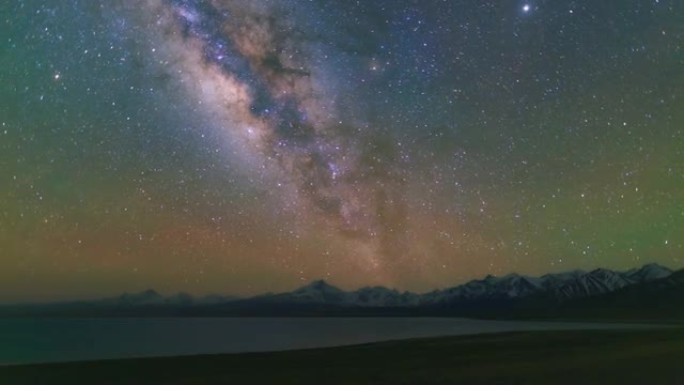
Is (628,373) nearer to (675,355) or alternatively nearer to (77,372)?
(675,355)

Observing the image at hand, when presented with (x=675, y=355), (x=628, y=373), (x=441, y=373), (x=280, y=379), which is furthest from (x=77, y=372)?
(x=675, y=355)

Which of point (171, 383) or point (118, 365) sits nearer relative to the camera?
point (171, 383)

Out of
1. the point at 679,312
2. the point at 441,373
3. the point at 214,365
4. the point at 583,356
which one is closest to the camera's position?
the point at 441,373

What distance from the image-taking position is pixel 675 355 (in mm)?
37375

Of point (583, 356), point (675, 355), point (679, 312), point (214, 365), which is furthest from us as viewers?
point (679, 312)

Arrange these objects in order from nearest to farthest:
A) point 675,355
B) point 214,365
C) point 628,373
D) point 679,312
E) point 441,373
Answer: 1. point 628,373
2. point 441,373
3. point 675,355
4. point 214,365
5. point 679,312

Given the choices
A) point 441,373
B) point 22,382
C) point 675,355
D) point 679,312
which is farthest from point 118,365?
point 679,312

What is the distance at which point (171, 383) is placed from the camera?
32.7m

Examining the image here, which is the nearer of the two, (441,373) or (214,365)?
(441,373)

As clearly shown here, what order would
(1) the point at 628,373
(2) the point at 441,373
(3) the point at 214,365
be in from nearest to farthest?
(1) the point at 628,373 < (2) the point at 441,373 < (3) the point at 214,365

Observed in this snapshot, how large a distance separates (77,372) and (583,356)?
3345 cm

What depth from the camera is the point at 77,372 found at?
4062cm

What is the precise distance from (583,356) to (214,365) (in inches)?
993

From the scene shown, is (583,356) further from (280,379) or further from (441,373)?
(280,379)
